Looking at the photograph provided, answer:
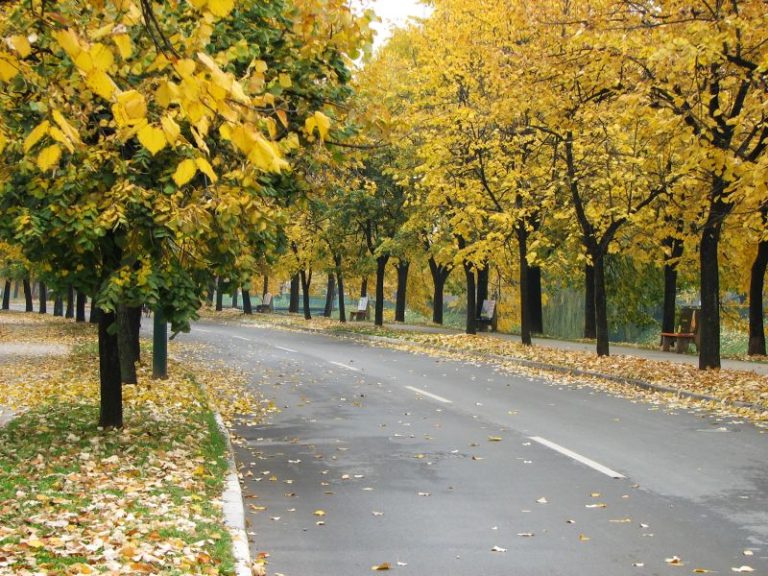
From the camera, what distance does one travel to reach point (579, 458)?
31.2 feet

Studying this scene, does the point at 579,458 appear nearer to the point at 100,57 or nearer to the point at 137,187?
the point at 137,187

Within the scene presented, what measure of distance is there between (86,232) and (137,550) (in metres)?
3.81

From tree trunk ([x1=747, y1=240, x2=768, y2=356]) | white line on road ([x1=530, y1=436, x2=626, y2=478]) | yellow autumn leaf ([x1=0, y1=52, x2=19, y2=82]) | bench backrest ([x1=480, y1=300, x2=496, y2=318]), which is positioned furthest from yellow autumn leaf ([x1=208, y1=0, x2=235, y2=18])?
bench backrest ([x1=480, y1=300, x2=496, y2=318])

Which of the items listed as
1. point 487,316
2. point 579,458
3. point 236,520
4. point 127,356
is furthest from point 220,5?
point 487,316

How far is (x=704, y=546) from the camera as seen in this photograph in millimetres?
6367

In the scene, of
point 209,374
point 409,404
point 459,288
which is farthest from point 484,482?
point 459,288

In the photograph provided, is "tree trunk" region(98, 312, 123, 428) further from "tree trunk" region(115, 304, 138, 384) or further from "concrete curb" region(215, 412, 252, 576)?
"tree trunk" region(115, 304, 138, 384)

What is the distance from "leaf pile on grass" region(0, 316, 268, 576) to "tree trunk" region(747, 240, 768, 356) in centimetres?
2010

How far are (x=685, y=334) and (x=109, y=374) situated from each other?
2091cm

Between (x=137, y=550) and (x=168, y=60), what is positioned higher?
(x=168, y=60)

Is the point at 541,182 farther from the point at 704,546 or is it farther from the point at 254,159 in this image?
the point at 254,159

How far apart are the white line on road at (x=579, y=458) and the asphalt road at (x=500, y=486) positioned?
0.02 m

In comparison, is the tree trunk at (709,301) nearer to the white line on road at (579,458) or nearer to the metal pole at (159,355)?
the white line on road at (579,458)

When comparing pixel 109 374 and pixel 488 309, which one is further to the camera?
pixel 488 309
